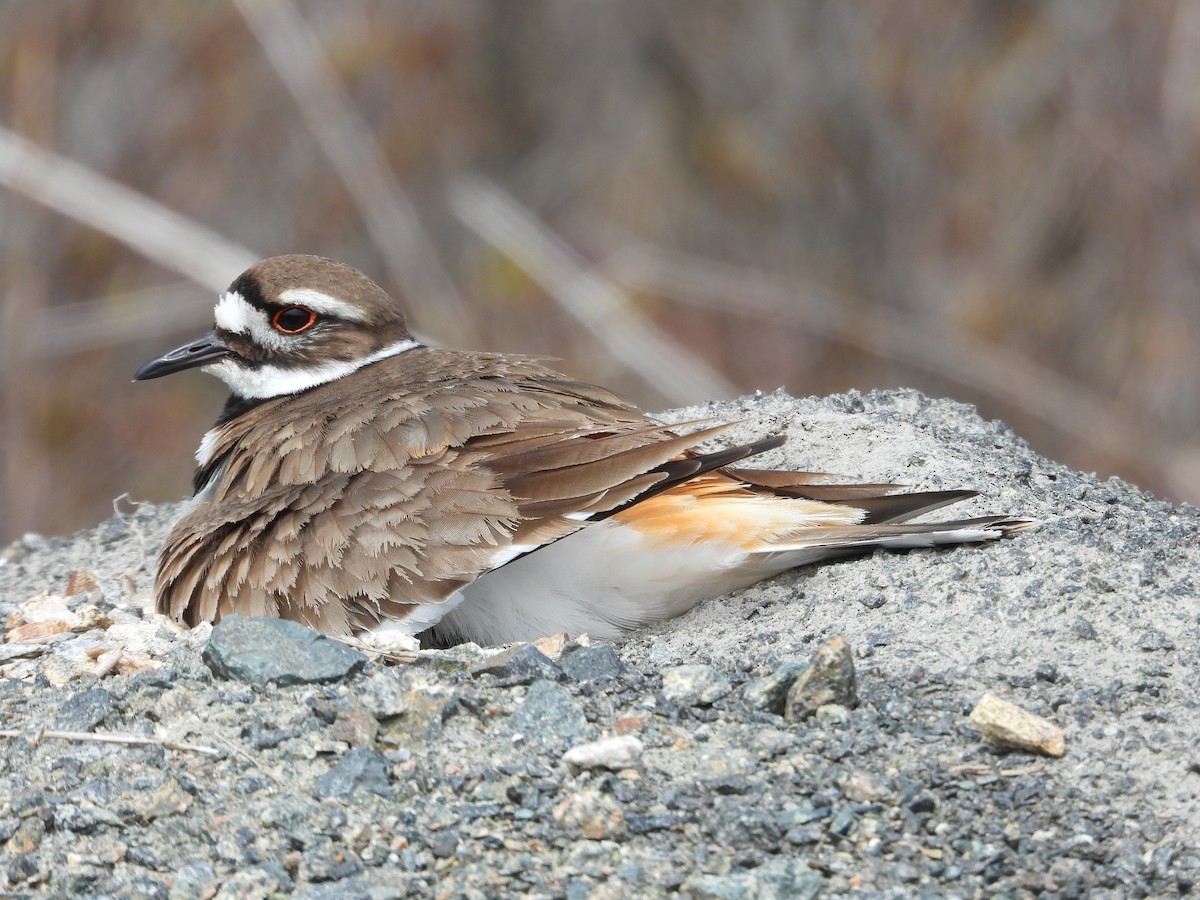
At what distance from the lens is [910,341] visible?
30.3 ft

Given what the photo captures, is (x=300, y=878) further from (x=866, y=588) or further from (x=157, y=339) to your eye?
(x=157, y=339)

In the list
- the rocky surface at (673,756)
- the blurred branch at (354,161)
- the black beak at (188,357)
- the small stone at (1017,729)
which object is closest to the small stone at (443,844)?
the rocky surface at (673,756)

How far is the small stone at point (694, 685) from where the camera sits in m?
3.70

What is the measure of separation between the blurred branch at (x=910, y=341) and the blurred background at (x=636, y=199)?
4 cm

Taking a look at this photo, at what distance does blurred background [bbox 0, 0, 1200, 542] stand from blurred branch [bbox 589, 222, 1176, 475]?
0.04m

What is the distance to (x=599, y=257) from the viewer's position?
12.7m

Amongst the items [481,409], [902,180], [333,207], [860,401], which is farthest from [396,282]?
[481,409]

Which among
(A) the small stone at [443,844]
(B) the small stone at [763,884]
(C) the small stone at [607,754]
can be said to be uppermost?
(C) the small stone at [607,754]

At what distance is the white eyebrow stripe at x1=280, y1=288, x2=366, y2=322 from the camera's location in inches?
218

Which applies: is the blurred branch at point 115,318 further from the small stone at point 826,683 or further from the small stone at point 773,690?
the small stone at point 826,683

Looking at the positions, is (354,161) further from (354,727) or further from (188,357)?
(354,727)

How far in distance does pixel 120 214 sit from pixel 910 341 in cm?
442

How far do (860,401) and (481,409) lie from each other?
1.77 metres

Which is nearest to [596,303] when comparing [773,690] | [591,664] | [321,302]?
[321,302]
